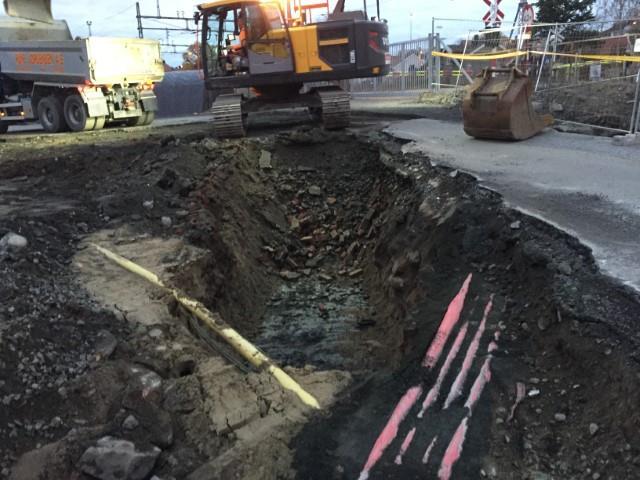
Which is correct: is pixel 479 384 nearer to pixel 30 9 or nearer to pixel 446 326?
pixel 446 326

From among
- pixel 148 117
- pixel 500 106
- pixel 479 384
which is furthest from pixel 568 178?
pixel 148 117

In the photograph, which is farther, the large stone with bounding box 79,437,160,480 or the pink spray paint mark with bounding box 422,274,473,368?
the pink spray paint mark with bounding box 422,274,473,368

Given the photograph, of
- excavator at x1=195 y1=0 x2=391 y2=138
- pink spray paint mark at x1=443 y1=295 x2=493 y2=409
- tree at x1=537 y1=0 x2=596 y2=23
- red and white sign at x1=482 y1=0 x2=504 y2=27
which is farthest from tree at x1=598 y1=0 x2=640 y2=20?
pink spray paint mark at x1=443 y1=295 x2=493 y2=409

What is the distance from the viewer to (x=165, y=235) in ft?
20.6

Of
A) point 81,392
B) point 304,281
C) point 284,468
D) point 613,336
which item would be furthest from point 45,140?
point 613,336

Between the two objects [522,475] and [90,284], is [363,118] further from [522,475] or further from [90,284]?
[522,475]

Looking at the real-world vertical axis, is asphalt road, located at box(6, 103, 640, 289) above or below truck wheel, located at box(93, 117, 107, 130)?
below

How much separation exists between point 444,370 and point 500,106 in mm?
6059

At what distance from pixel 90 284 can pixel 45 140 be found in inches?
379

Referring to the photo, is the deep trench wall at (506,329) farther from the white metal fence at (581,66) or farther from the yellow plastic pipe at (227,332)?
the white metal fence at (581,66)

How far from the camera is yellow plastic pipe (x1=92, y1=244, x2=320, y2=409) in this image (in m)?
3.76

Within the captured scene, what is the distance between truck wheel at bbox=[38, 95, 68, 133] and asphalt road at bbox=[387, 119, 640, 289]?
9624mm

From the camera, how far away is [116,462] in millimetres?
2898

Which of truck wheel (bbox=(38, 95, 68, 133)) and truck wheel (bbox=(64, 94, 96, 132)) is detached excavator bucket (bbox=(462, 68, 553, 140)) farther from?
truck wheel (bbox=(38, 95, 68, 133))
